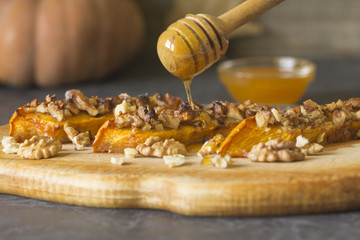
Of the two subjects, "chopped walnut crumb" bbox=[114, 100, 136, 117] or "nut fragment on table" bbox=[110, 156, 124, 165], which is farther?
"chopped walnut crumb" bbox=[114, 100, 136, 117]

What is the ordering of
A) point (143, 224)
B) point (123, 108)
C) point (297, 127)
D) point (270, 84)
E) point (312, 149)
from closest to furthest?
point (143, 224) < point (312, 149) < point (297, 127) < point (123, 108) < point (270, 84)

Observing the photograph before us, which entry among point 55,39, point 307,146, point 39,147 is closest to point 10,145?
point 39,147

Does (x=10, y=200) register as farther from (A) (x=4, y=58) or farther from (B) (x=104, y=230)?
(A) (x=4, y=58)

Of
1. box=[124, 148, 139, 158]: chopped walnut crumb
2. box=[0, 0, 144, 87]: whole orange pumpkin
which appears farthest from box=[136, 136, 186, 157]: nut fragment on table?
box=[0, 0, 144, 87]: whole orange pumpkin

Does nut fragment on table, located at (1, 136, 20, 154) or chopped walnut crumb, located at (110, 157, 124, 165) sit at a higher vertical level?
nut fragment on table, located at (1, 136, 20, 154)

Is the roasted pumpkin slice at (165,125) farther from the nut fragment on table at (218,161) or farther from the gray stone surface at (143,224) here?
the gray stone surface at (143,224)

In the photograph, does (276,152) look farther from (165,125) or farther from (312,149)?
(165,125)

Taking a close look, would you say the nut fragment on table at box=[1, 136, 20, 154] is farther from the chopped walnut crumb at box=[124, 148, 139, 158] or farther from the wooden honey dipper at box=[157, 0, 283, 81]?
the wooden honey dipper at box=[157, 0, 283, 81]

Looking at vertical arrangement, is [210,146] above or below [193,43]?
below
